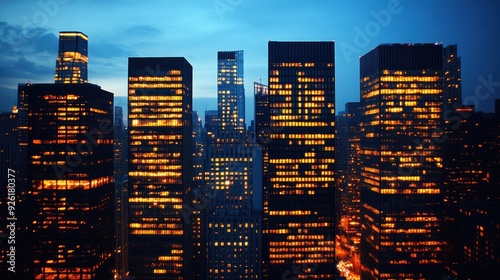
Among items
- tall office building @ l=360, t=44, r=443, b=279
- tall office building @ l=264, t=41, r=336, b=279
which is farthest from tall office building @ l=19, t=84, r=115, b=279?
tall office building @ l=360, t=44, r=443, b=279

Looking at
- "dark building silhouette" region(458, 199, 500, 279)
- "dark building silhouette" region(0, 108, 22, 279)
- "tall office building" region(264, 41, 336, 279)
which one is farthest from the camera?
"dark building silhouette" region(0, 108, 22, 279)

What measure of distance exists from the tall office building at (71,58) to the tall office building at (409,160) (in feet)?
415

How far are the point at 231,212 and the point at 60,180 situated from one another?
64.0 metres

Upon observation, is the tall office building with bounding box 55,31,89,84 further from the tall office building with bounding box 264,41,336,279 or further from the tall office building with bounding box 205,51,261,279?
the tall office building with bounding box 264,41,336,279

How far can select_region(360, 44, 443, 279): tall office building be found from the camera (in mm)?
134625

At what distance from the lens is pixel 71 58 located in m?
179

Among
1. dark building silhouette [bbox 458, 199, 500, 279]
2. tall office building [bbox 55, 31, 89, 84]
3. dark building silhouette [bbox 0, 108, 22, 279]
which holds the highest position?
tall office building [bbox 55, 31, 89, 84]

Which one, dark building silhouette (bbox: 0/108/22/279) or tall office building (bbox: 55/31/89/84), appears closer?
dark building silhouette (bbox: 0/108/22/279)

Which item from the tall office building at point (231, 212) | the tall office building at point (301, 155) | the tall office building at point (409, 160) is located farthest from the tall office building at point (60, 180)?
the tall office building at point (409, 160)

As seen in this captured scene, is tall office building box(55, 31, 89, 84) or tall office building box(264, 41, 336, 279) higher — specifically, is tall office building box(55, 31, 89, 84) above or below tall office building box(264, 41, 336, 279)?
above

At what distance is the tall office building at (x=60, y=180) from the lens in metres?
136

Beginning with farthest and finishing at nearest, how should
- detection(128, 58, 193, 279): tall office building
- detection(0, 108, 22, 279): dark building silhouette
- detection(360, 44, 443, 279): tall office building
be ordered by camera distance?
detection(128, 58, 193, 279): tall office building
detection(0, 108, 22, 279): dark building silhouette
detection(360, 44, 443, 279): tall office building

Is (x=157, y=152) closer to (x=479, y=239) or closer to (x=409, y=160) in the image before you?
(x=409, y=160)

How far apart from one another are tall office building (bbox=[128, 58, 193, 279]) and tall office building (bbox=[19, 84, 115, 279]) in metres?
14.7
